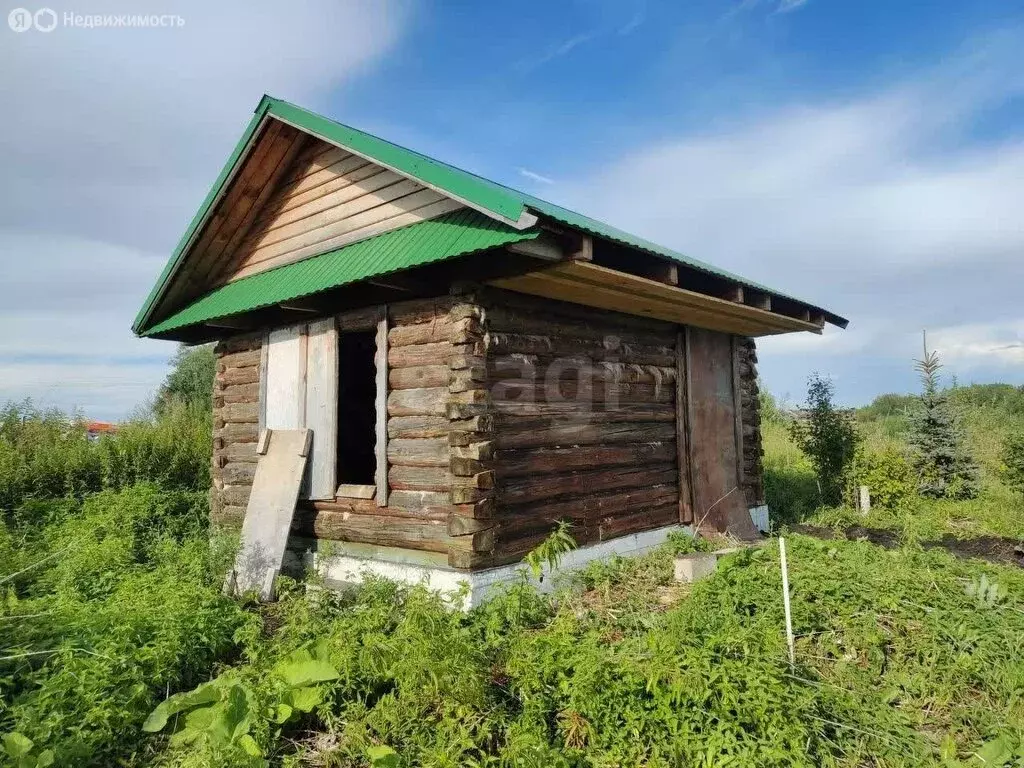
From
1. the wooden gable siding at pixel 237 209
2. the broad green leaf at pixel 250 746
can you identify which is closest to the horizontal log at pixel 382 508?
the broad green leaf at pixel 250 746

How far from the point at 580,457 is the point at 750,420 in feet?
14.6

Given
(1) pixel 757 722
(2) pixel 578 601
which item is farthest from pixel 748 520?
(1) pixel 757 722

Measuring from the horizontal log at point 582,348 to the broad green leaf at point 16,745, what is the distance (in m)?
4.29

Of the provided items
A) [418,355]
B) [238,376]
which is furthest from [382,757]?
[238,376]

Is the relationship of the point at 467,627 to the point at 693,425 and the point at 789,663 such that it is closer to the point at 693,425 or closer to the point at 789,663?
the point at 789,663

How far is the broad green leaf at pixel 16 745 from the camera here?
144 inches

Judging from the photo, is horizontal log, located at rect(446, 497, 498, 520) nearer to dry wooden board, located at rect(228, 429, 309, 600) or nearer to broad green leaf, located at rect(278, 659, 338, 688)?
broad green leaf, located at rect(278, 659, 338, 688)

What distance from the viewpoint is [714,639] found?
420 cm

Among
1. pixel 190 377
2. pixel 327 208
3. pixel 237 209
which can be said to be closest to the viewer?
pixel 327 208

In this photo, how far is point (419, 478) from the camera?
6.56 m

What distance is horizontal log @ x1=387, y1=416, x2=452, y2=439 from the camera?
21.0 ft

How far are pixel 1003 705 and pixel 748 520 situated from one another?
577cm

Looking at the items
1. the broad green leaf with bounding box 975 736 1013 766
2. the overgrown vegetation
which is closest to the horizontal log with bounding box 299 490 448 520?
the overgrown vegetation

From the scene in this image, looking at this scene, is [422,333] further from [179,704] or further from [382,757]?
[382,757]
